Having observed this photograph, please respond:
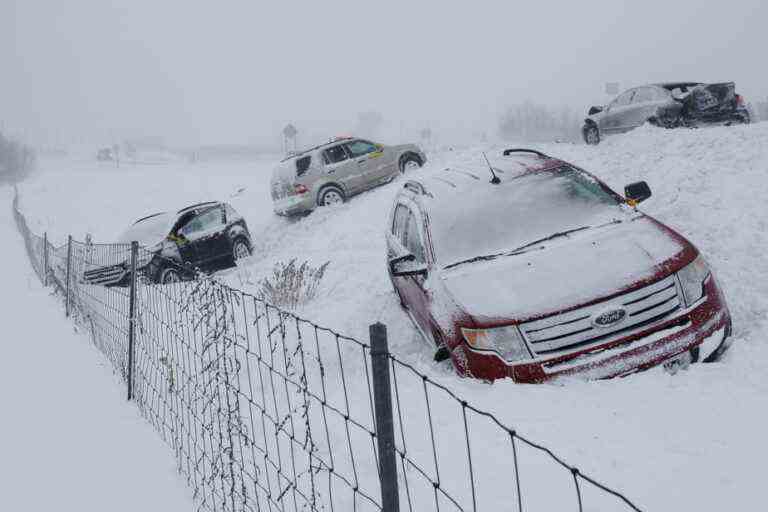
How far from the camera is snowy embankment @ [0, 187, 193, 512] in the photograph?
3.47 m

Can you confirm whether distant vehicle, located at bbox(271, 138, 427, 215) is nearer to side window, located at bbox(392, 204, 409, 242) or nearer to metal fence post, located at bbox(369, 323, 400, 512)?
side window, located at bbox(392, 204, 409, 242)

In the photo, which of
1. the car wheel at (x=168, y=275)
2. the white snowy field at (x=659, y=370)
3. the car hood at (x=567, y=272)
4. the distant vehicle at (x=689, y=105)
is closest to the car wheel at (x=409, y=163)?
the white snowy field at (x=659, y=370)

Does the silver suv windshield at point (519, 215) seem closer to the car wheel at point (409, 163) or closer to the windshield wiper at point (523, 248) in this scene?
the windshield wiper at point (523, 248)

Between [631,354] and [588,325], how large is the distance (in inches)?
13.2

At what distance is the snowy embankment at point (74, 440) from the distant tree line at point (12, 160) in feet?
237

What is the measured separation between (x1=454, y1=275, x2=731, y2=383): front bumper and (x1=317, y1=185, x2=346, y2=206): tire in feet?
36.3

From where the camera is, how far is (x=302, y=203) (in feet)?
46.0

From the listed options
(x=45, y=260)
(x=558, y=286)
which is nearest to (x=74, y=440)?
(x=558, y=286)

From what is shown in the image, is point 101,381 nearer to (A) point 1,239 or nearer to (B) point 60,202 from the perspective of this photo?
(A) point 1,239

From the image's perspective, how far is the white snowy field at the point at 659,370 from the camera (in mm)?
2883

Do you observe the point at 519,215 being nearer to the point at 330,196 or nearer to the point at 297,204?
the point at 297,204

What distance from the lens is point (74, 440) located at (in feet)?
13.7

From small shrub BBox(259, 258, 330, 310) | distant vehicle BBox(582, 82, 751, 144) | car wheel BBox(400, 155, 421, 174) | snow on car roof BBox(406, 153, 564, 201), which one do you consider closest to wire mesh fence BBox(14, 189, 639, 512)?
small shrub BBox(259, 258, 330, 310)

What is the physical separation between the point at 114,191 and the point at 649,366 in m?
43.1
